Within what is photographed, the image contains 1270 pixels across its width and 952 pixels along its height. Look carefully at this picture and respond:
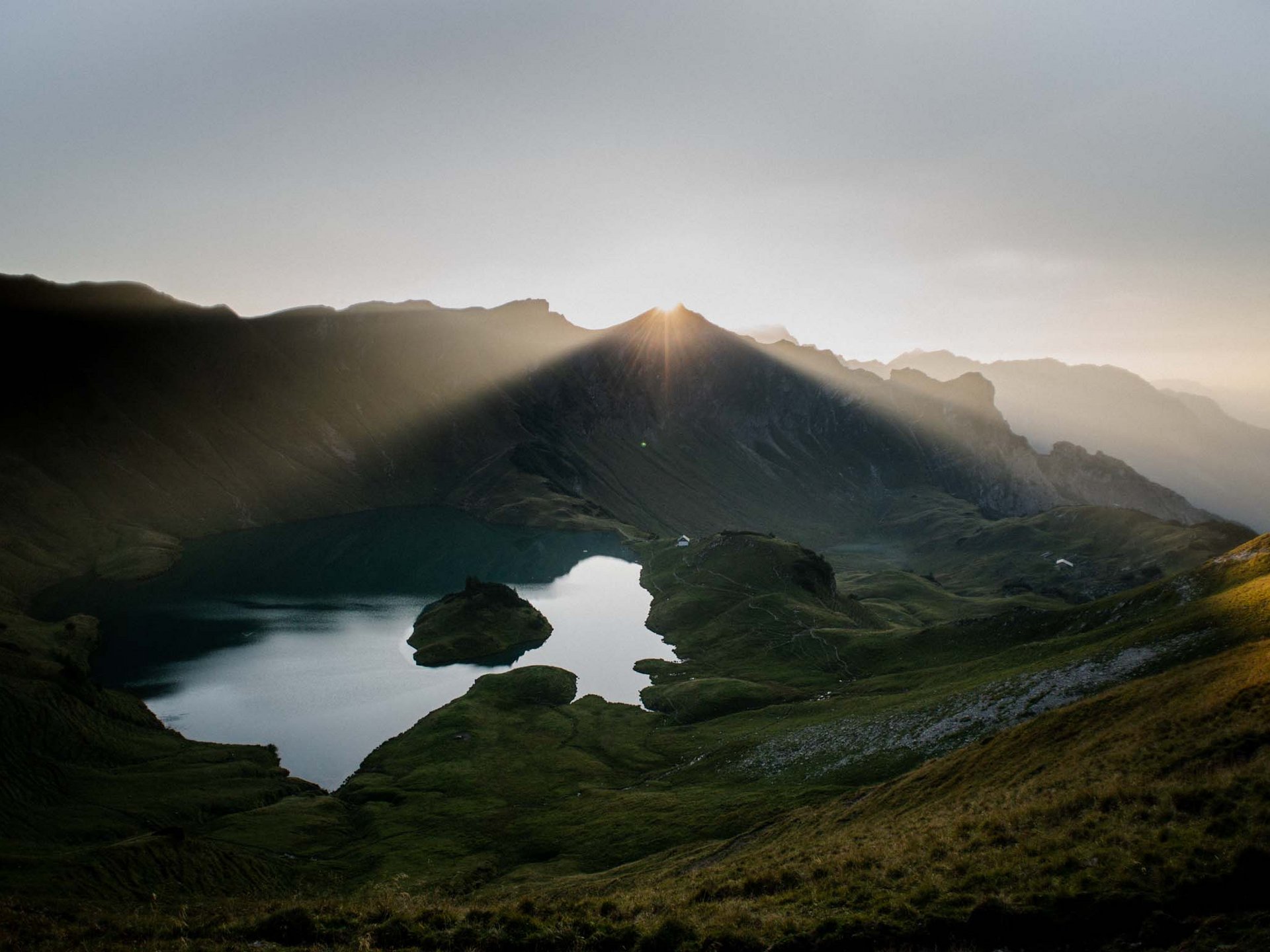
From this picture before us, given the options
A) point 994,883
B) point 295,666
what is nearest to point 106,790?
point 295,666

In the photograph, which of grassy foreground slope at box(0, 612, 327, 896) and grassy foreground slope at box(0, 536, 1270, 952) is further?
grassy foreground slope at box(0, 612, 327, 896)

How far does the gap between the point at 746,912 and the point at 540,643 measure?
162m

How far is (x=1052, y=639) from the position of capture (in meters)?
90.2

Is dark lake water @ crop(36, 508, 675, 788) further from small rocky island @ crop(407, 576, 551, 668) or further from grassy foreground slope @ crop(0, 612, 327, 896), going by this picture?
grassy foreground slope @ crop(0, 612, 327, 896)

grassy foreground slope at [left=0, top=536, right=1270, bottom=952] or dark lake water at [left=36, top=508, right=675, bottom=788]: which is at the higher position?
dark lake water at [left=36, top=508, right=675, bottom=788]

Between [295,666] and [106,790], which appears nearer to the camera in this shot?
[106,790]

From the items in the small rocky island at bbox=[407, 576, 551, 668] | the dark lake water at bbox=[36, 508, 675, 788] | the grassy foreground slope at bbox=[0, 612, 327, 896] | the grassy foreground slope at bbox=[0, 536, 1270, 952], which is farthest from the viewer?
the small rocky island at bbox=[407, 576, 551, 668]

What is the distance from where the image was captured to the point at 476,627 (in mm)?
178250

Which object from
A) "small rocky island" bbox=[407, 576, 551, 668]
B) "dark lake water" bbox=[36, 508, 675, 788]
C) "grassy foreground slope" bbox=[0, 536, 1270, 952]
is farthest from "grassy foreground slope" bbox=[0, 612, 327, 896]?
"small rocky island" bbox=[407, 576, 551, 668]

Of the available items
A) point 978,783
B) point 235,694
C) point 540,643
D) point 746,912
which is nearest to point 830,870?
point 746,912

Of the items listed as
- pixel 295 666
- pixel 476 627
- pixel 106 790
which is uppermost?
pixel 295 666

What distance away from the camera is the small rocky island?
544 ft

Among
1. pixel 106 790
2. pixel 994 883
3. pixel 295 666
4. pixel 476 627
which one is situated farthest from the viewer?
pixel 476 627

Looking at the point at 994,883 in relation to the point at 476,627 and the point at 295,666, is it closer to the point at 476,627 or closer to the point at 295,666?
the point at 295,666
